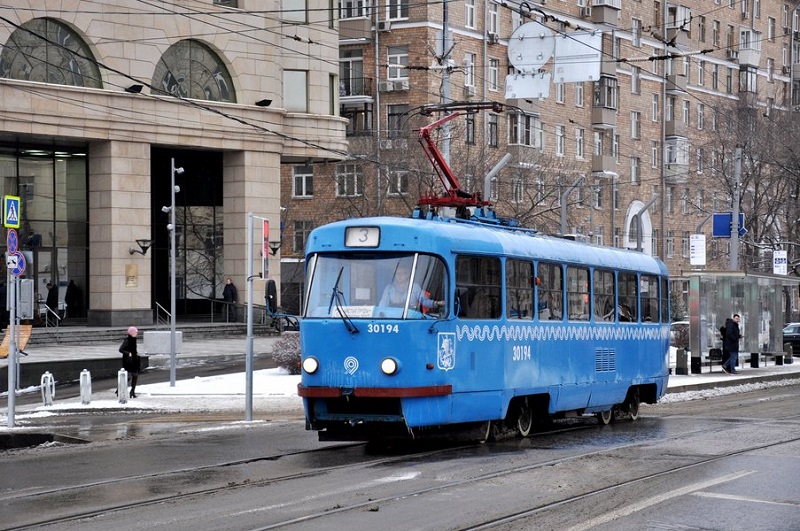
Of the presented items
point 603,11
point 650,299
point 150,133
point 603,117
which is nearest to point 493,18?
point 603,11

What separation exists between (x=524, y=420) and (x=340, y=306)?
3652mm

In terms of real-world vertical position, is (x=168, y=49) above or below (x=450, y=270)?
above

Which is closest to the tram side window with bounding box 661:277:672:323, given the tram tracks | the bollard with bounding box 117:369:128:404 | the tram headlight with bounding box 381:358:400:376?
the tram tracks

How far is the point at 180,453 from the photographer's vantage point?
17.6 m

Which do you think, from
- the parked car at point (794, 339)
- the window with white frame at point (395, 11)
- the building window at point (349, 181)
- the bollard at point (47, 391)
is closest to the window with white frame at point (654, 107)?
the window with white frame at point (395, 11)

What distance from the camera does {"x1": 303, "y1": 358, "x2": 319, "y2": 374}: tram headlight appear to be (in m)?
16.6

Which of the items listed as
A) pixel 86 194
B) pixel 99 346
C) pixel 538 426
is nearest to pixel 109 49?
pixel 86 194

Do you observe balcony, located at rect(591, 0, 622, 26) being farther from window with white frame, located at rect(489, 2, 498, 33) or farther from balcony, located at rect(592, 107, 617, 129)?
window with white frame, located at rect(489, 2, 498, 33)

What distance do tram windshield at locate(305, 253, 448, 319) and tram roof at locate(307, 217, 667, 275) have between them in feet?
0.52

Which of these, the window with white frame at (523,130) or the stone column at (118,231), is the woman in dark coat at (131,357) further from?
the window with white frame at (523,130)

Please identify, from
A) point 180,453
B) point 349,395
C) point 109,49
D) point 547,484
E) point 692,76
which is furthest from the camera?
point 692,76

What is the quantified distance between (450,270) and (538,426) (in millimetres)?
5200

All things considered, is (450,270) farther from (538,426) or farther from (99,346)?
A: (99,346)

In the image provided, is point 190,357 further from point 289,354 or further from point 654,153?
point 654,153
